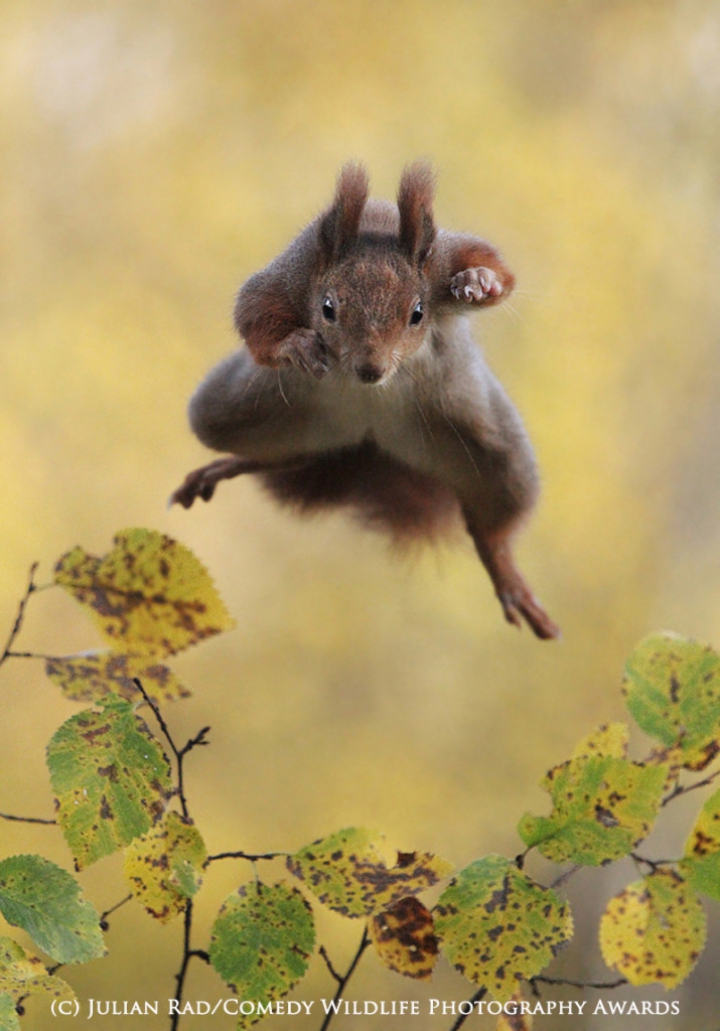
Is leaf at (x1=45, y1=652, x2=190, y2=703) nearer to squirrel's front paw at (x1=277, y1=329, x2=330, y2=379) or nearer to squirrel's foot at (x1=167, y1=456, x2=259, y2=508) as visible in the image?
squirrel's front paw at (x1=277, y1=329, x2=330, y2=379)

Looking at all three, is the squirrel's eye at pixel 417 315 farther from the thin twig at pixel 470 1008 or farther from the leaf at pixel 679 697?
the thin twig at pixel 470 1008

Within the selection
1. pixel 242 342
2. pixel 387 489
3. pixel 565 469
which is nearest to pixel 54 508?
pixel 565 469

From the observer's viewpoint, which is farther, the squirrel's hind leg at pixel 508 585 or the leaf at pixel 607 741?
the squirrel's hind leg at pixel 508 585

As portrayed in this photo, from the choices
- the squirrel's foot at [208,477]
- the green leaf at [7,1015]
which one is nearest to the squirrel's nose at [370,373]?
the squirrel's foot at [208,477]

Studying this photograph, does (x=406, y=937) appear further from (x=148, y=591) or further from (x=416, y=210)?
(x=416, y=210)

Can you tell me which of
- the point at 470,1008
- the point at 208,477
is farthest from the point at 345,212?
the point at 470,1008

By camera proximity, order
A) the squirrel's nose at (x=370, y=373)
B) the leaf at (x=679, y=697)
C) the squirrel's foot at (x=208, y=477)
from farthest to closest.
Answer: the squirrel's foot at (x=208, y=477) < the squirrel's nose at (x=370, y=373) < the leaf at (x=679, y=697)

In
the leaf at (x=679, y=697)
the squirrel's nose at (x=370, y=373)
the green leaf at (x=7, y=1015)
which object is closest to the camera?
the green leaf at (x=7, y=1015)
